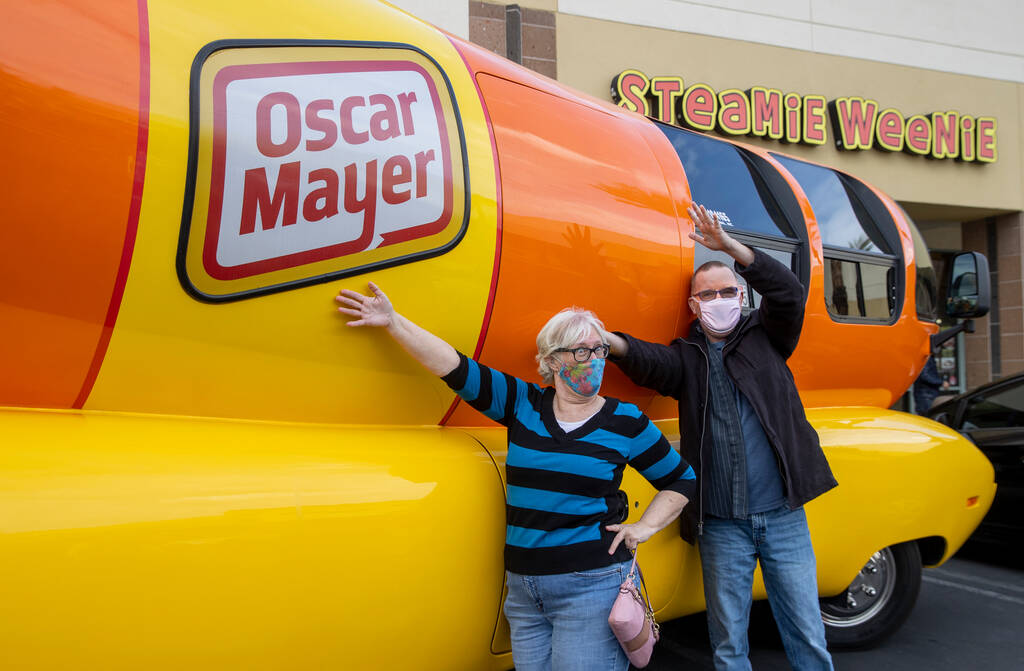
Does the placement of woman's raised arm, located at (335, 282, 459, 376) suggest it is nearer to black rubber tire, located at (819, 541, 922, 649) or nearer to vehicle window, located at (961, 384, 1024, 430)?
black rubber tire, located at (819, 541, 922, 649)

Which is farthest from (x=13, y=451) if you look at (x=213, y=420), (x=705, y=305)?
(x=705, y=305)

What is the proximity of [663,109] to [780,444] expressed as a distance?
7514 mm

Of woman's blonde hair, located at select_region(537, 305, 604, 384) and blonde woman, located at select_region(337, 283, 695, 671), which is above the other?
woman's blonde hair, located at select_region(537, 305, 604, 384)

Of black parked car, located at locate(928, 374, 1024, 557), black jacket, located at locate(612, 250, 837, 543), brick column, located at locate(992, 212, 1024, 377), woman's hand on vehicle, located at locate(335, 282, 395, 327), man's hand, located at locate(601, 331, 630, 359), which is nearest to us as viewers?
woman's hand on vehicle, located at locate(335, 282, 395, 327)

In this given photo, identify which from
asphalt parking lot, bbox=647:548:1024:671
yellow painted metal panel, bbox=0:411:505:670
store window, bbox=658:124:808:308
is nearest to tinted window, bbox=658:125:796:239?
store window, bbox=658:124:808:308

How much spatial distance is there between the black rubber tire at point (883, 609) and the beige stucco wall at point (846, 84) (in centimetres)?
688

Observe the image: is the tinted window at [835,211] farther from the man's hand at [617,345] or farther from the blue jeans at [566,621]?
the blue jeans at [566,621]

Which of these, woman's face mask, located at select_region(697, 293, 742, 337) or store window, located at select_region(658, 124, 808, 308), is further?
store window, located at select_region(658, 124, 808, 308)

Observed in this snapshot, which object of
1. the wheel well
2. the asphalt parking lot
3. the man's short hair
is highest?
the man's short hair

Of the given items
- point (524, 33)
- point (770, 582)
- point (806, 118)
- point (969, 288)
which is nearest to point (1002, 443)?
point (969, 288)

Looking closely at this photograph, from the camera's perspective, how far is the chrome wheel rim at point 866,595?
376 centimetres

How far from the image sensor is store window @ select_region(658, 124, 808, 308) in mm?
3162

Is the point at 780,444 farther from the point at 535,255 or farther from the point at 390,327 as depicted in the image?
the point at 390,327

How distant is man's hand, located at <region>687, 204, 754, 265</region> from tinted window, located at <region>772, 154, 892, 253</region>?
105 centimetres
